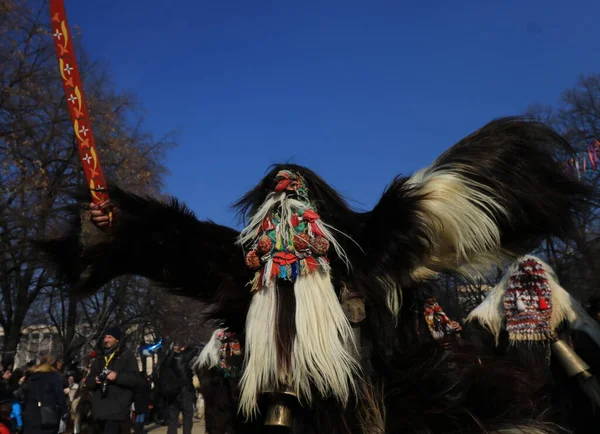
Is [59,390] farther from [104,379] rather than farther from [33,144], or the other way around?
[33,144]

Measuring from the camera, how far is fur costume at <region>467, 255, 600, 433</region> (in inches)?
193

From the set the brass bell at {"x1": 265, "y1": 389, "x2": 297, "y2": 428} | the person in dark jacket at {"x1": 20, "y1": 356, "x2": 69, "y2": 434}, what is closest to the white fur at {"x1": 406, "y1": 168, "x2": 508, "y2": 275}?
the brass bell at {"x1": 265, "y1": 389, "x2": 297, "y2": 428}

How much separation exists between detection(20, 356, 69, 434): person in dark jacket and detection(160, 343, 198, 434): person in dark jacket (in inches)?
79.6

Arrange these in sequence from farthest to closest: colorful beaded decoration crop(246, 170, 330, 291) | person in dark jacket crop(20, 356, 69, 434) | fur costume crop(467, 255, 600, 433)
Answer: person in dark jacket crop(20, 356, 69, 434) → fur costume crop(467, 255, 600, 433) → colorful beaded decoration crop(246, 170, 330, 291)

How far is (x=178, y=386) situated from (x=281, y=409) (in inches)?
385

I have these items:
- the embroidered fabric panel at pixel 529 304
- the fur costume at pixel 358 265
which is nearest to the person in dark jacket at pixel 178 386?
the embroidered fabric panel at pixel 529 304

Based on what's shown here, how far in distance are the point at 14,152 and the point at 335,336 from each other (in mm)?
18357

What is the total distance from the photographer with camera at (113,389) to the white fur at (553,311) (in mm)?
4148

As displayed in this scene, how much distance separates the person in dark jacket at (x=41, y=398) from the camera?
31.8ft

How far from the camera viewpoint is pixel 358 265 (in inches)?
113

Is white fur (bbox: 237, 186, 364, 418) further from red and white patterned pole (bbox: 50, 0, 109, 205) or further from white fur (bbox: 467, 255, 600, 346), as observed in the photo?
white fur (bbox: 467, 255, 600, 346)

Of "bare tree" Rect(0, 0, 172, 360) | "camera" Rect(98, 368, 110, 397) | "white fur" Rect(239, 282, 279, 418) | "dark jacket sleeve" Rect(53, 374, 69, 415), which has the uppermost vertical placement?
"bare tree" Rect(0, 0, 172, 360)

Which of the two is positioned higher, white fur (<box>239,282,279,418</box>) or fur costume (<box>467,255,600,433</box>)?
fur costume (<box>467,255,600,433</box>)

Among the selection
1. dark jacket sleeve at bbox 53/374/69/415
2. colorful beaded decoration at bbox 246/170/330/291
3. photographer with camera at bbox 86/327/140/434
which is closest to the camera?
colorful beaded decoration at bbox 246/170/330/291
